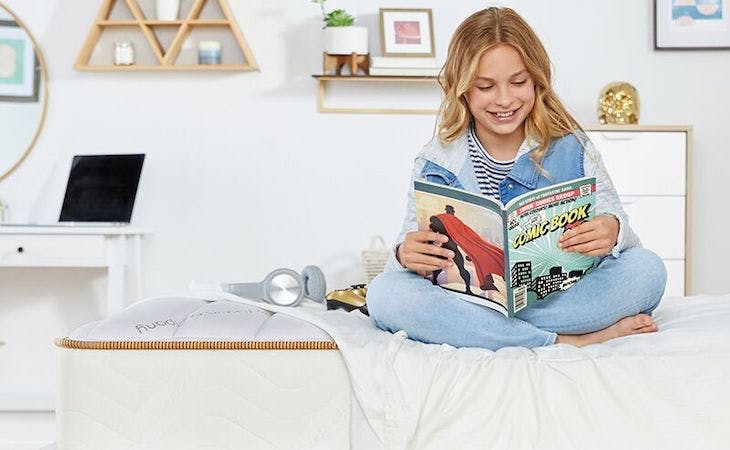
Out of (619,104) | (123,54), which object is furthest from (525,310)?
(123,54)

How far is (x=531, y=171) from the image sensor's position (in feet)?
6.22

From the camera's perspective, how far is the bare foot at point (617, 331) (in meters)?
1.77

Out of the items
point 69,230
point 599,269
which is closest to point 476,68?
point 599,269

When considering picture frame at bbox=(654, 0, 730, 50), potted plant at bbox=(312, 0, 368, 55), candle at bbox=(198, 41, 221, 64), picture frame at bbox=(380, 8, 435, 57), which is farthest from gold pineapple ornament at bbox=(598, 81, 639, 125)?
candle at bbox=(198, 41, 221, 64)

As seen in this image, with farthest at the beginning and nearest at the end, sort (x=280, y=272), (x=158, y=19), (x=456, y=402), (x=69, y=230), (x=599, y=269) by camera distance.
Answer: (x=158, y=19) → (x=69, y=230) → (x=280, y=272) → (x=599, y=269) → (x=456, y=402)

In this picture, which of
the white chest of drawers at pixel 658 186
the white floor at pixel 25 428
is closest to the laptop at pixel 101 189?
the white floor at pixel 25 428

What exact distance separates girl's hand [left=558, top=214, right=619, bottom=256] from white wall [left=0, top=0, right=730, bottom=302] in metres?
1.71

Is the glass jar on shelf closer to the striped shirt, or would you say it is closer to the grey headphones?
the grey headphones

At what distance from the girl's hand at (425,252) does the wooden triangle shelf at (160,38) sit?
1679 millimetres

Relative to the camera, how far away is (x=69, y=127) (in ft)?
11.4

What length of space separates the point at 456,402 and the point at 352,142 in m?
1.91

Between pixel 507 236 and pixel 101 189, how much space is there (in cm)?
198

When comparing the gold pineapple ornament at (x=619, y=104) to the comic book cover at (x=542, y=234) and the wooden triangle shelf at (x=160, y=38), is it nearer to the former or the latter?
the wooden triangle shelf at (x=160, y=38)

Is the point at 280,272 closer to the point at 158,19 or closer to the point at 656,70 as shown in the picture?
the point at 158,19
